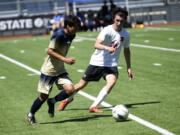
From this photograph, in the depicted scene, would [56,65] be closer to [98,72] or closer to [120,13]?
[98,72]

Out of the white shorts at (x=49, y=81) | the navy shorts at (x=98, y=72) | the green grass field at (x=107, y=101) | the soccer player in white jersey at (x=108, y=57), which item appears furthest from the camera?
the navy shorts at (x=98, y=72)

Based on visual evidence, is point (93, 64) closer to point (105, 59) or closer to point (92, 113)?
point (105, 59)

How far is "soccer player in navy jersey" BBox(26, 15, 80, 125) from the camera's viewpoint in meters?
7.38

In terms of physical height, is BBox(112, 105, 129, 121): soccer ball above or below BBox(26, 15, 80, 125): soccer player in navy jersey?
below

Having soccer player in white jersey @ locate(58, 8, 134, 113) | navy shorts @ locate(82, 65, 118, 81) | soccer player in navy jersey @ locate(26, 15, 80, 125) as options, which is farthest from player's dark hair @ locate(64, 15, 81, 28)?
navy shorts @ locate(82, 65, 118, 81)

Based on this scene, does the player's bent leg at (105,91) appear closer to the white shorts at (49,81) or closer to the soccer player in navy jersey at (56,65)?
the soccer player in navy jersey at (56,65)

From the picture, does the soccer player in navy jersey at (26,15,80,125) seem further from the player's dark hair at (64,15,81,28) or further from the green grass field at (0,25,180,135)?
the green grass field at (0,25,180,135)

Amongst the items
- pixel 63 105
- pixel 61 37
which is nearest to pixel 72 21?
pixel 61 37

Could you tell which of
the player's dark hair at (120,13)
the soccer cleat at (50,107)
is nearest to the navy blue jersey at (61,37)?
the player's dark hair at (120,13)

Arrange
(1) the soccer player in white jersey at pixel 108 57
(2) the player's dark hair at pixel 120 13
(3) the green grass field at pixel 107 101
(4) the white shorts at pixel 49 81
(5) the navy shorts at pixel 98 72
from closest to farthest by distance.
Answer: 1. (3) the green grass field at pixel 107 101
2. (4) the white shorts at pixel 49 81
3. (2) the player's dark hair at pixel 120 13
4. (1) the soccer player in white jersey at pixel 108 57
5. (5) the navy shorts at pixel 98 72

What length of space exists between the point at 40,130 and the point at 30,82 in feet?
18.5

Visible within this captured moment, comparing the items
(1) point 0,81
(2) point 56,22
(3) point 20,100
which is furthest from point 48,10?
(3) point 20,100

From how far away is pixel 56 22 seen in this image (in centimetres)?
2753

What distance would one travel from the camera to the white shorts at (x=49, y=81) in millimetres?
7637
